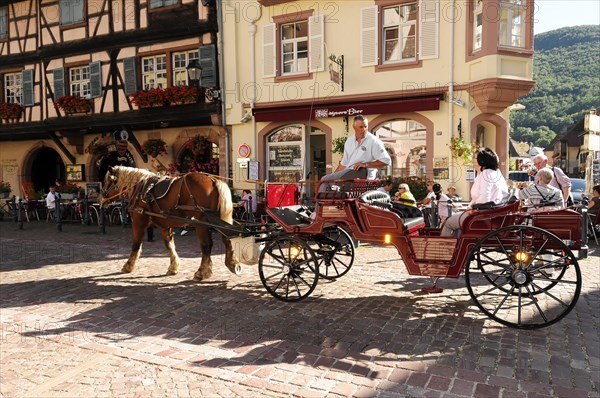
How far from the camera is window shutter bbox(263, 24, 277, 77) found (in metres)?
14.1

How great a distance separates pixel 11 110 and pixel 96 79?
423 cm

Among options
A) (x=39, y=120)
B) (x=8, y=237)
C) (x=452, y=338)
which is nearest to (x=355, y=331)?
(x=452, y=338)

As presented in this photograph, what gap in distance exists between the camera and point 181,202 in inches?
262

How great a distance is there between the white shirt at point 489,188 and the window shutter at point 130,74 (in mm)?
13495

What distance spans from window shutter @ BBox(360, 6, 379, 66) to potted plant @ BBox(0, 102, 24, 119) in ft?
44.1

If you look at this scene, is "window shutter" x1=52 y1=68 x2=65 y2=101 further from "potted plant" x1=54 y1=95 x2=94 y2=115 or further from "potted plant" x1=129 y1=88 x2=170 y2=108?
"potted plant" x1=129 y1=88 x2=170 y2=108

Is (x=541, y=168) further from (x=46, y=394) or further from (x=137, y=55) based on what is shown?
(x=137, y=55)

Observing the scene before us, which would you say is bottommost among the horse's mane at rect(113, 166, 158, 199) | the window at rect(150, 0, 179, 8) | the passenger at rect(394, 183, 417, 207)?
the passenger at rect(394, 183, 417, 207)

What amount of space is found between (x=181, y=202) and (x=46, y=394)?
11.9 feet

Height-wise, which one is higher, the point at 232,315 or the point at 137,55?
the point at 137,55

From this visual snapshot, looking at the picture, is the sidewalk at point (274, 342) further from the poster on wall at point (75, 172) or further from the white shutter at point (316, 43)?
the poster on wall at point (75, 172)

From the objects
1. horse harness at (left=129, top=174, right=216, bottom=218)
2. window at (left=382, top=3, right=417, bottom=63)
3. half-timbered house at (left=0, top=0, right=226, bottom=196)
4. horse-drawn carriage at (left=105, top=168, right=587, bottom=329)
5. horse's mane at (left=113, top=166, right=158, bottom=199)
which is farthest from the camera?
half-timbered house at (left=0, top=0, right=226, bottom=196)

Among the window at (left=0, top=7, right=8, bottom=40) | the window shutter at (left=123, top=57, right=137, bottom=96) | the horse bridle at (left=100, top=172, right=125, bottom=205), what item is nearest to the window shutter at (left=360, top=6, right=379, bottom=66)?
the window shutter at (left=123, top=57, right=137, bottom=96)

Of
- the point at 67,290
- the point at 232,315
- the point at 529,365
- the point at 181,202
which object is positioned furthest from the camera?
the point at 181,202
